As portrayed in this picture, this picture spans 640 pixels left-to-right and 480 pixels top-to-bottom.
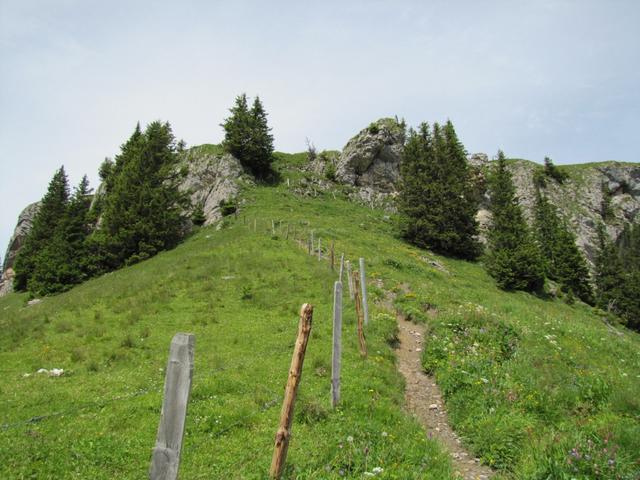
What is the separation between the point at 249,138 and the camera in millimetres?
63312

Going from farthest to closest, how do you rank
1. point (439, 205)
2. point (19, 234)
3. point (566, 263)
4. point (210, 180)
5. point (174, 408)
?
point (19, 234) < point (566, 263) < point (210, 180) < point (439, 205) < point (174, 408)

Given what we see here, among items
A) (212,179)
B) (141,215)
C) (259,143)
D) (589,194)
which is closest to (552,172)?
(589,194)

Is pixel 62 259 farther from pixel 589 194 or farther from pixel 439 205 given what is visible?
pixel 589 194

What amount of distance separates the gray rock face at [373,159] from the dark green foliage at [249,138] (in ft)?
51.8

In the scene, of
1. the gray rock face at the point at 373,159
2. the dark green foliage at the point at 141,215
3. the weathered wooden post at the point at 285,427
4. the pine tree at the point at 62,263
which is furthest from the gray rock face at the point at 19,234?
the weathered wooden post at the point at 285,427

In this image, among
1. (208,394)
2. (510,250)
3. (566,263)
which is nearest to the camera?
(208,394)

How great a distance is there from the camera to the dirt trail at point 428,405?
755 centimetres

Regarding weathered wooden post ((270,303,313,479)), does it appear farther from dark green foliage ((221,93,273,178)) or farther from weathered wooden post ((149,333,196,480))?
dark green foliage ((221,93,273,178))

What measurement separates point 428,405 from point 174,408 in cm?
776

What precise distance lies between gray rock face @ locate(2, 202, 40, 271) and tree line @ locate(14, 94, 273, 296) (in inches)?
966

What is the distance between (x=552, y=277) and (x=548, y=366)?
6025 centimetres

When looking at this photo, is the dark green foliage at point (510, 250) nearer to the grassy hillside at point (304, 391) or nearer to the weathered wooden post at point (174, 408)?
the grassy hillside at point (304, 391)

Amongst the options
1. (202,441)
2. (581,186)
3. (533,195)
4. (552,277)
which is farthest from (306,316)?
(581,186)

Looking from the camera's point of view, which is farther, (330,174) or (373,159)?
(373,159)
